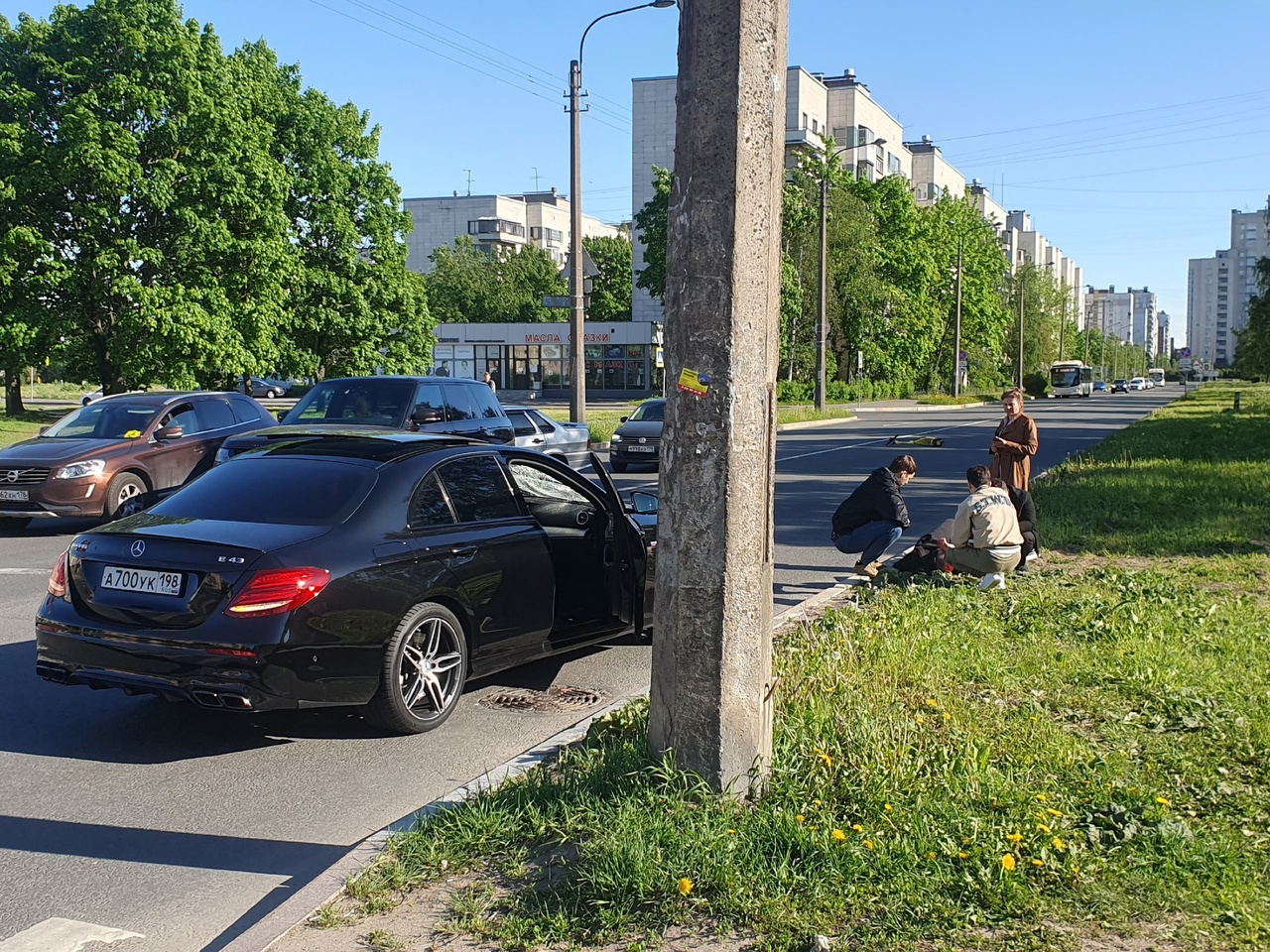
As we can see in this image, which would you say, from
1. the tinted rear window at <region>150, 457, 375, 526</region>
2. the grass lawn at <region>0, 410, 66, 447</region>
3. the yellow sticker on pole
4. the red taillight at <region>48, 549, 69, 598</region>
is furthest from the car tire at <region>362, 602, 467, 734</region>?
the grass lawn at <region>0, 410, 66, 447</region>

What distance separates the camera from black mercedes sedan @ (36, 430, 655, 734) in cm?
552

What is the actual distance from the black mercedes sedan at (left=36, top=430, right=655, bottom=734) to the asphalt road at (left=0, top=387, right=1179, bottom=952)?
1.09 feet

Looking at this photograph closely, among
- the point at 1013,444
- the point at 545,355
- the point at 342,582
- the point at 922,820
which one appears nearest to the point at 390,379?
the point at 1013,444

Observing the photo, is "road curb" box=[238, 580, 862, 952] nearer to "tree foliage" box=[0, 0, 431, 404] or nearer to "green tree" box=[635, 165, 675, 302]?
"tree foliage" box=[0, 0, 431, 404]

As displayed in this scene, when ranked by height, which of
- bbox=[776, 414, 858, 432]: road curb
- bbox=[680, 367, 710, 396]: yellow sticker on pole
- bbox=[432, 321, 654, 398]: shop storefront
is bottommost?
bbox=[776, 414, 858, 432]: road curb

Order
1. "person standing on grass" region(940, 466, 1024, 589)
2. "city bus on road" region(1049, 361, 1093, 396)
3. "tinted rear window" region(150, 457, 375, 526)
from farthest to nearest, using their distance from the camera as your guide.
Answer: "city bus on road" region(1049, 361, 1093, 396) < "person standing on grass" region(940, 466, 1024, 589) < "tinted rear window" region(150, 457, 375, 526)

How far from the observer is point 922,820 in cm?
429

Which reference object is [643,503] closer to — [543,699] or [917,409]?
[543,699]

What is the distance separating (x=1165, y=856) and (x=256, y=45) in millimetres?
44459

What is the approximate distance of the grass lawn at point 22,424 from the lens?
2708cm

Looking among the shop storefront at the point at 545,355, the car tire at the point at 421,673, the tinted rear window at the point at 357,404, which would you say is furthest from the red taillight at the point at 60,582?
the shop storefront at the point at 545,355

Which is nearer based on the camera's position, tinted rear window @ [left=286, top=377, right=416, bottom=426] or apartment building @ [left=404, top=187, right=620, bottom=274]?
tinted rear window @ [left=286, top=377, right=416, bottom=426]

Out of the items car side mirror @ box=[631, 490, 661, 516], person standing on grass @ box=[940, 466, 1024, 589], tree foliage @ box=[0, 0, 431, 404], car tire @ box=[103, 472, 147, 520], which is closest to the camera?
car side mirror @ box=[631, 490, 661, 516]

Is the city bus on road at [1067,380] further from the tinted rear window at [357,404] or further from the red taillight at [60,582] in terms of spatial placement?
the red taillight at [60,582]
